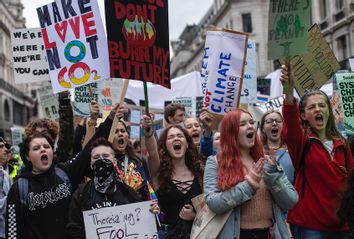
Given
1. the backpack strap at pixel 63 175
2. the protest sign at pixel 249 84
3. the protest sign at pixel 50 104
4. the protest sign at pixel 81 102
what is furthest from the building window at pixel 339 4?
the backpack strap at pixel 63 175

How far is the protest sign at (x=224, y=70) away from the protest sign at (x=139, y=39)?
1.22m

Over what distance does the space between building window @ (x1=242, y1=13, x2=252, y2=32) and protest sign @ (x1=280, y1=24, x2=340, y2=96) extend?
42.8m

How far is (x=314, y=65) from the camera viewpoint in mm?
5785

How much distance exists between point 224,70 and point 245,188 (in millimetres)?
3033

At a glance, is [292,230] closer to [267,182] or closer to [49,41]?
[267,182]

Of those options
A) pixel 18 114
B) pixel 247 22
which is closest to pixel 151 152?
pixel 247 22

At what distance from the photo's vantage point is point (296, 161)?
4.09m

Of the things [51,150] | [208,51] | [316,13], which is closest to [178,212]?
[51,150]

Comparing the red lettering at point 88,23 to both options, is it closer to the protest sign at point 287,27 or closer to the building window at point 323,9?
the protest sign at point 287,27

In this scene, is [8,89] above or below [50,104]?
above

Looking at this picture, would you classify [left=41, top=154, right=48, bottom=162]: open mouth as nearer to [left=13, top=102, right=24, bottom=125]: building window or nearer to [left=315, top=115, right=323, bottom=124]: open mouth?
[left=315, top=115, right=323, bottom=124]: open mouth

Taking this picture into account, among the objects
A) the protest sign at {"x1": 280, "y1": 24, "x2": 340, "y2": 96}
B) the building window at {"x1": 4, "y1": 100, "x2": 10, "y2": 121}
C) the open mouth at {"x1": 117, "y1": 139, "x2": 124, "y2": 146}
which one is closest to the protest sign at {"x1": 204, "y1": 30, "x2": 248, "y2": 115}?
the protest sign at {"x1": 280, "y1": 24, "x2": 340, "y2": 96}

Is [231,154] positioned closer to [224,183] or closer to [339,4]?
[224,183]

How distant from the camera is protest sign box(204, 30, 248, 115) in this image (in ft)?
20.3
